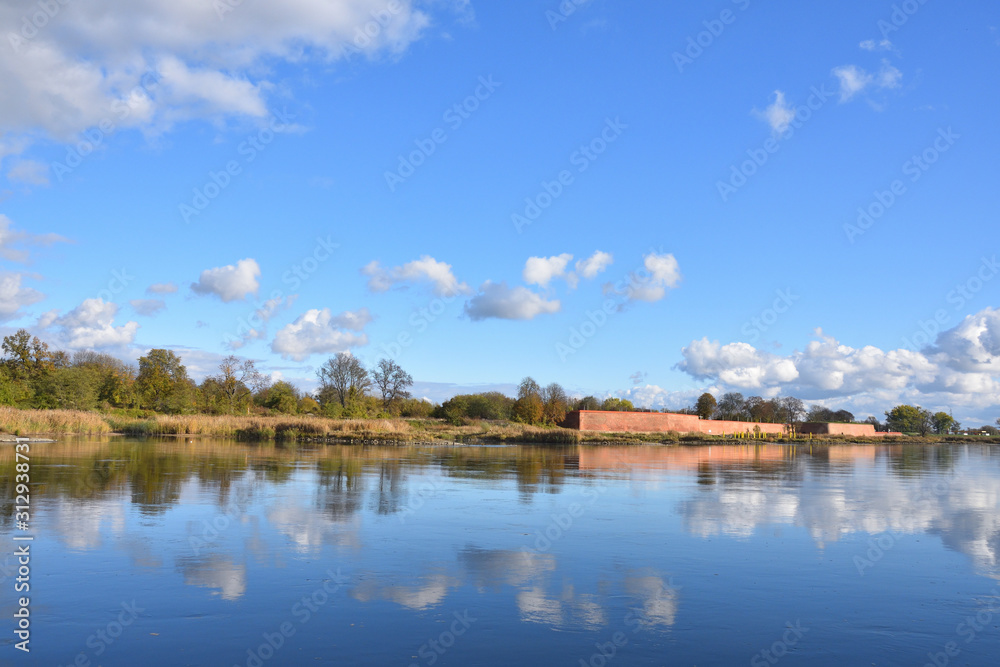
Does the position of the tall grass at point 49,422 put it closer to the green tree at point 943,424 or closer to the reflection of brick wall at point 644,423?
the reflection of brick wall at point 644,423

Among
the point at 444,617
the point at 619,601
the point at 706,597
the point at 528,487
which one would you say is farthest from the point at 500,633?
the point at 528,487

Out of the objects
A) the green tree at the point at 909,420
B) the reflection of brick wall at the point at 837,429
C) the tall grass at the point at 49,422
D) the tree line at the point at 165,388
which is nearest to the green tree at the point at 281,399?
the tree line at the point at 165,388

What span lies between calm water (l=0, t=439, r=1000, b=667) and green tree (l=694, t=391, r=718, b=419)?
436 feet

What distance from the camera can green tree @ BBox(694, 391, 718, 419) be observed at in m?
146

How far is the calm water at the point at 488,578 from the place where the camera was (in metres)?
6.25

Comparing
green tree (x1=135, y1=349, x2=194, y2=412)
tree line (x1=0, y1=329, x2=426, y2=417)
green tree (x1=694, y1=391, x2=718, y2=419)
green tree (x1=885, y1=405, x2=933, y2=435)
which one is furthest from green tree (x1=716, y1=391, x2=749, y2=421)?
green tree (x1=135, y1=349, x2=194, y2=412)

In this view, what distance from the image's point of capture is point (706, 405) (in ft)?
481

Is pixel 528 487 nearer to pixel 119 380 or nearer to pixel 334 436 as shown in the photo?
pixel 334 436

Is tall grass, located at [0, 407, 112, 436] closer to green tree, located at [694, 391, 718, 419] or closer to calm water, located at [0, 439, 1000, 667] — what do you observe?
calm water, located at [0, 439, 1000, 667]

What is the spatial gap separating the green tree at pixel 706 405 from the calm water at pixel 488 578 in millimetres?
133042

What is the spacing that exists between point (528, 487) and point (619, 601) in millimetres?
12489

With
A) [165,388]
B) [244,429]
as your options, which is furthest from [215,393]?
[244,429]

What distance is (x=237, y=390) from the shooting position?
81.3 m

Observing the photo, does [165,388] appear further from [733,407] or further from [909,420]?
[909,420]
